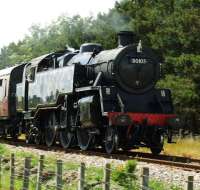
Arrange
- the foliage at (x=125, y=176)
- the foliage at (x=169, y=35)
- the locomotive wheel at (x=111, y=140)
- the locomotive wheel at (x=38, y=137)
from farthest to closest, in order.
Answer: the foliage at (x=169, y=35), the locomotive wheel at (x=38, y=137), the locomotive wheel at (x=111, y=140), the foliage at (x=125, y=176)

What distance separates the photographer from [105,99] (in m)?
16.6

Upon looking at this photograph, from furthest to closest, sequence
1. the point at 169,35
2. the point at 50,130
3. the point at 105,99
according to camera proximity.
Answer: the point at 169,35
the point at 50,130
the point at 105,99

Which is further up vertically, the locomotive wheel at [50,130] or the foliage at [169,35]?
the foliage at [169,35]

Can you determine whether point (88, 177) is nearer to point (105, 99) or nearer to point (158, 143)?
point (105, 99)

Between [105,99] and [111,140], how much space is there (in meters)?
1.19

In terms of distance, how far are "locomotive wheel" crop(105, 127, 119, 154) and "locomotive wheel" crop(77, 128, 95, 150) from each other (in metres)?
0.69

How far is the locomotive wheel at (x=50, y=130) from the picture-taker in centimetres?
1952

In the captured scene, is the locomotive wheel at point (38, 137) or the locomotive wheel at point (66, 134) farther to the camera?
the locomotive wheel at point (38, 137)

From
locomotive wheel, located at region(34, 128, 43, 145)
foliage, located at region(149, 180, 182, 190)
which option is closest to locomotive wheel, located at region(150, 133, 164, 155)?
locomotive wheel, located at region(34, 128, 43, 145)

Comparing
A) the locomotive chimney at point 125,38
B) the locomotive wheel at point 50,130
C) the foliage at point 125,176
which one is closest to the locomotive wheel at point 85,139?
the locomotive wheel at point 50,130

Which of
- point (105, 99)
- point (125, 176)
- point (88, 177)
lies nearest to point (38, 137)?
point (105, 99)

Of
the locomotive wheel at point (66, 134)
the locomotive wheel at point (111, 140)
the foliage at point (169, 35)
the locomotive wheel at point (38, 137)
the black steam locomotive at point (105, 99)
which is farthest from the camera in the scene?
the foliage at point (169, 35)

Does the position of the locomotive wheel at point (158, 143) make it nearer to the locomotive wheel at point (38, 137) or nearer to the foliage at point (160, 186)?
the locomotive wheel at point (38, 137)

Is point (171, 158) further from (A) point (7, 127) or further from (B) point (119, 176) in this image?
(A) point (7, 127)
